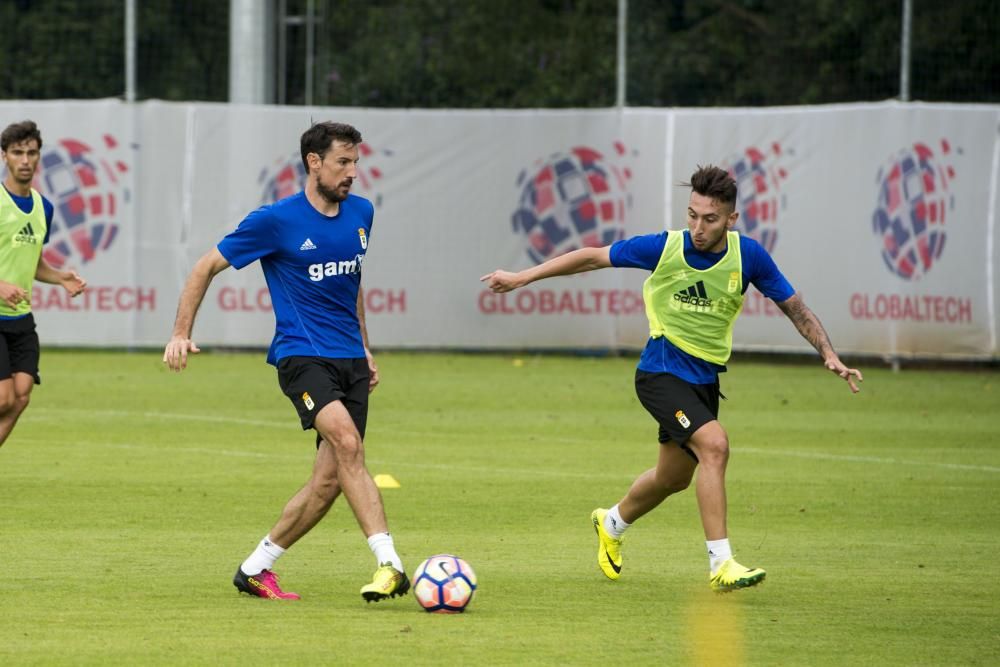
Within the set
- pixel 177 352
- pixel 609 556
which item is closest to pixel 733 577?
pixel 609 556

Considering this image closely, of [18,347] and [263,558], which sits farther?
[18,347]

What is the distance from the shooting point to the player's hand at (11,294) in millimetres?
11242

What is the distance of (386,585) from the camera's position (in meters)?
7.95

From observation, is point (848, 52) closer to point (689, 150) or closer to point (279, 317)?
point (689, 150)

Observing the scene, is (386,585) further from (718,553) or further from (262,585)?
(718,553)

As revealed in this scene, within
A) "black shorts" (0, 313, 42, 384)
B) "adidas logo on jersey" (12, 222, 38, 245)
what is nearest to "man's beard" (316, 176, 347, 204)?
"black shorts" (0, 313, 42, 384)

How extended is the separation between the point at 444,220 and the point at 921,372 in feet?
20.6

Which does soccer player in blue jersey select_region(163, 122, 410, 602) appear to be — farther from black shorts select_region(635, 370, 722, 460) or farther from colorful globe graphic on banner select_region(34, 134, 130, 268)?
colorful globe graphic on banner select_region(34, 134, 130, 268)

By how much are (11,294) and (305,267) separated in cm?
349

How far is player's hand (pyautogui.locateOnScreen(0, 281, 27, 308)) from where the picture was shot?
11.2 meters

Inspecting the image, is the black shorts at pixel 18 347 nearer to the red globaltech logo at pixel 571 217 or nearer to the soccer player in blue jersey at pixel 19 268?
the soccer player in blue jersey at pixel 19 268

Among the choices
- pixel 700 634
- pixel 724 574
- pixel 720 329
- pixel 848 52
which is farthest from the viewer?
pixel 848 52

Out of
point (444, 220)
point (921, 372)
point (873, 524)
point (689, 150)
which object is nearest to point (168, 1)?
point (444, 220)

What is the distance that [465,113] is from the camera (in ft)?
76.3
